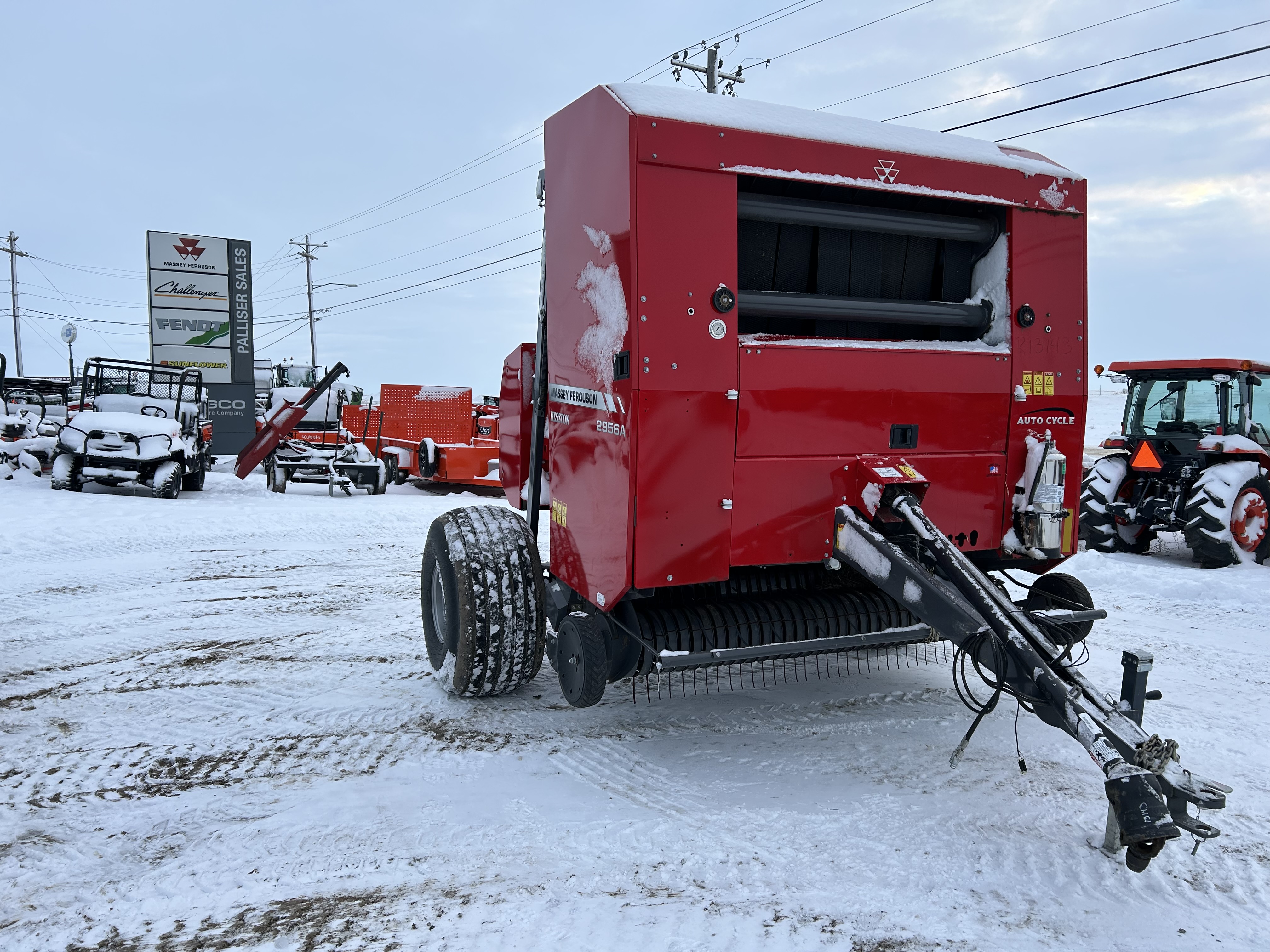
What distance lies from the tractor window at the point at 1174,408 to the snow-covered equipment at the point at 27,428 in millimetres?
14308

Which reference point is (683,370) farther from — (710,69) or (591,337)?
(710,69)

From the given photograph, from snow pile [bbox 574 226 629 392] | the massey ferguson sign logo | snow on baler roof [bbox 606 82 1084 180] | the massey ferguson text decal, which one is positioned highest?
the massey ferguson sign logo

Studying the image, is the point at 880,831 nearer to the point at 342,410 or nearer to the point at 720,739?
the point at 720,739

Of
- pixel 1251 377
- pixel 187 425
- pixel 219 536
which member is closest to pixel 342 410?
pixel 187 425

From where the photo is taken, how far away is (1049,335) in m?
3.88

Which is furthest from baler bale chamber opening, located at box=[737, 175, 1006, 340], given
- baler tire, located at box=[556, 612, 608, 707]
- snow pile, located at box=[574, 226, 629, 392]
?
baler tire, located at box=[556, 612, 608, 707]

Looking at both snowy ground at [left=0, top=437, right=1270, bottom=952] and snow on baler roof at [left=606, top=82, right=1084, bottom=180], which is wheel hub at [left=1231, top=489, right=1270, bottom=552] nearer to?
snowy ground at [left=0, top=437, right=1270, bottom=952]

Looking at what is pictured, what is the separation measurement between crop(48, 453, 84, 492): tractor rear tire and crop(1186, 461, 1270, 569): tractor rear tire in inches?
539

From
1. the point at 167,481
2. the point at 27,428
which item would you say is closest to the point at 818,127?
the point at 167,481

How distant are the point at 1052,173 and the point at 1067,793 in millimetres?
2631

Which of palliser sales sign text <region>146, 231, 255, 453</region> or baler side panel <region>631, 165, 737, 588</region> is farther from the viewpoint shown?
palliser sales sign text <region>146, 231, 255, 453</region>

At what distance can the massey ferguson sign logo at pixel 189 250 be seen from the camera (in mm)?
23781

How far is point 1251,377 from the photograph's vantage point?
8781 mm

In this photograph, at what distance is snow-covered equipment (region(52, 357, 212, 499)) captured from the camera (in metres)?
12.2
